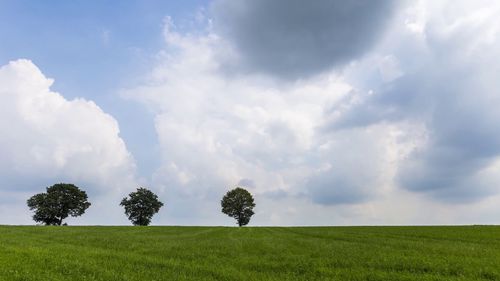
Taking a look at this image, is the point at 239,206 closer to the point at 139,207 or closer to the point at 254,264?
the point at 139,207

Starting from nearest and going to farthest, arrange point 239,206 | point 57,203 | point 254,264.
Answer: point 254,264, point 57,203, point 239,206

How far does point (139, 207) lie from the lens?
117750 mm

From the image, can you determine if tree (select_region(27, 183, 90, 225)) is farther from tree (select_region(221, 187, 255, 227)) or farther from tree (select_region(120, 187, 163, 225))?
tree (select_region(221, 187, 255, 227))

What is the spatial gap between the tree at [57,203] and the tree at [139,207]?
12.1m

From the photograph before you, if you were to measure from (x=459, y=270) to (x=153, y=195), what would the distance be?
344 feet

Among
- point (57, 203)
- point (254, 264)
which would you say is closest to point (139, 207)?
point (57, 203)

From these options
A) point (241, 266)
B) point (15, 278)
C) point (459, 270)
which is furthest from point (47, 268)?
point (459, 270)

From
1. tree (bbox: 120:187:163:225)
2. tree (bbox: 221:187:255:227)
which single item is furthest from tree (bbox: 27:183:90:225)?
tree (bbox: 221:187:255:227)

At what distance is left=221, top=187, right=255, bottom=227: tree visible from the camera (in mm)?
120125

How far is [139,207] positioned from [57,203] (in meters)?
22.1

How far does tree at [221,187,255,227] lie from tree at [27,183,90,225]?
4057 cm

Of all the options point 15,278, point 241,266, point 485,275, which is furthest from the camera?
point 241,266

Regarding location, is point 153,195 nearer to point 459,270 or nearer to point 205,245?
point 205,245

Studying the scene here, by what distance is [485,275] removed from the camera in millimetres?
22547
